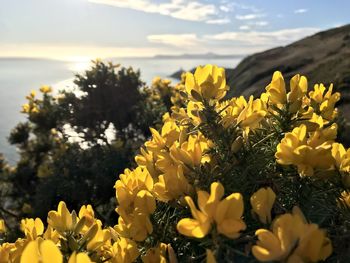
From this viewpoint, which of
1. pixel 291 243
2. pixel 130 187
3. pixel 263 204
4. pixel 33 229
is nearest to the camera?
pixel 291 243

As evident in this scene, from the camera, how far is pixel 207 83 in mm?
1525

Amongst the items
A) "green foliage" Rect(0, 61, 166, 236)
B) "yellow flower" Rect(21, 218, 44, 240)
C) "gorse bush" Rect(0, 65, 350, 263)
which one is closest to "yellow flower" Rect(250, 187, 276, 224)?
"gorse bush" Rect(0, 65, 350, 263)

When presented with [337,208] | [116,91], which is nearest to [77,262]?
[337,208]

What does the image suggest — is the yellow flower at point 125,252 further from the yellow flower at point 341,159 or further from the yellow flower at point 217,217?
the yellow flower at point 341,159

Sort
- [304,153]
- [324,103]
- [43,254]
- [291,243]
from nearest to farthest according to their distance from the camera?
[43,254] → [291,243] → [304,153] → [324,103]

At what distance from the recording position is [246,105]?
5.28 feet

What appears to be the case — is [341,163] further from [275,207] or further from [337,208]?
[275,207]

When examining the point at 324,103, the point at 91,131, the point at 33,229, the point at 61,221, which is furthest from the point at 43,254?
the point at 91,131

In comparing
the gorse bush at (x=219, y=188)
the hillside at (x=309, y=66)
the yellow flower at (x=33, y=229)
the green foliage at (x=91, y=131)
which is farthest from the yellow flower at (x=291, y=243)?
the hillside at (x=309, y=66)

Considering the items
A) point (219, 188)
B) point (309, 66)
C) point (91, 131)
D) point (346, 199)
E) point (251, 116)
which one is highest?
point (251, 116)

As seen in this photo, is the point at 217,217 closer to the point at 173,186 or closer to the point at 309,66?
the point at 173,186

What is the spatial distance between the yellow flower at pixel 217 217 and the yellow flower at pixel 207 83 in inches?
22.1

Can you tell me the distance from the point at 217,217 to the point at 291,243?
20 centimetres

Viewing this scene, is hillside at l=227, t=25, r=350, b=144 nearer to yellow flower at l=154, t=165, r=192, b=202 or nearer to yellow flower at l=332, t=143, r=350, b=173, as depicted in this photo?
yellow flower at l=332, t=143, r=350, b=173
